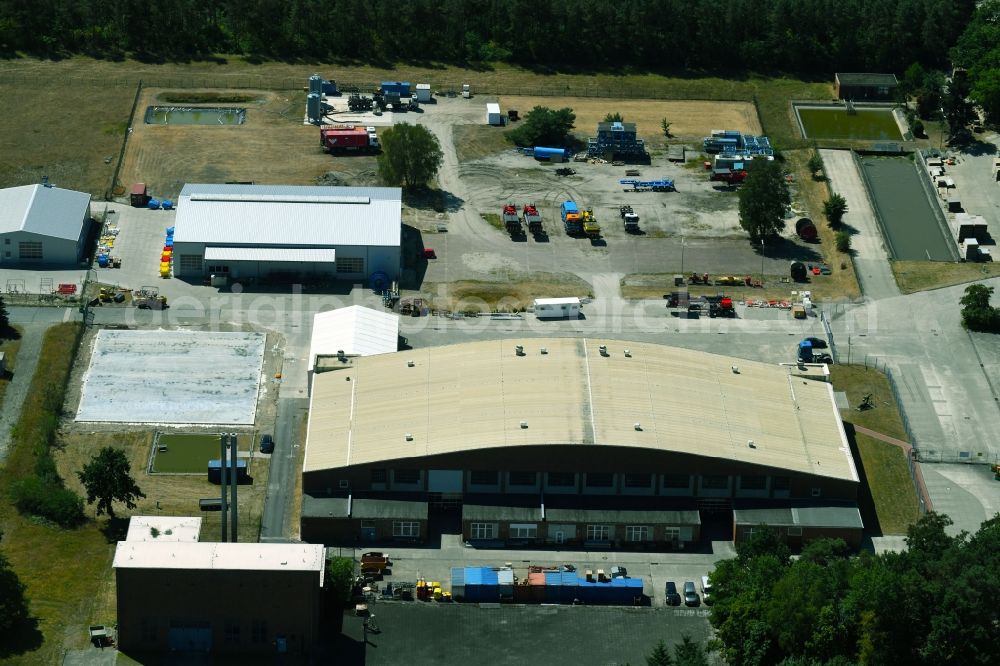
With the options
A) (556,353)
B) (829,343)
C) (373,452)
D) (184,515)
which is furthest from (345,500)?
(829,343)

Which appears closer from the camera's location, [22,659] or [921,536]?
[22,659]

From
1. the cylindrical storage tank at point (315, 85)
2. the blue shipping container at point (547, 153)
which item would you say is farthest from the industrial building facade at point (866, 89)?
the cylindrical storage tank at point (315, 85)

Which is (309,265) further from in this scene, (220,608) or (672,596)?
(672,596)

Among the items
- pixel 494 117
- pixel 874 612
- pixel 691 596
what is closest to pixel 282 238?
pixel 494 117

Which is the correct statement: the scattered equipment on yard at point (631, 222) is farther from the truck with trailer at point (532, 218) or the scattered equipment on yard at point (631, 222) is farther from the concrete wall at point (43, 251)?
the concrete wall at point (43, 251)

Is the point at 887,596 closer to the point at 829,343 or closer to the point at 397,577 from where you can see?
the point at 397,577

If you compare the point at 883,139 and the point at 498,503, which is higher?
the point at 883,139

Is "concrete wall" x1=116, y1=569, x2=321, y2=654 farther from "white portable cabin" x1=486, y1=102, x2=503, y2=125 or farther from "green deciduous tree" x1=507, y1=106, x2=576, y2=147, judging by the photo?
"white portable cabin" x1=486, y1=102, x2=503, y2=125
